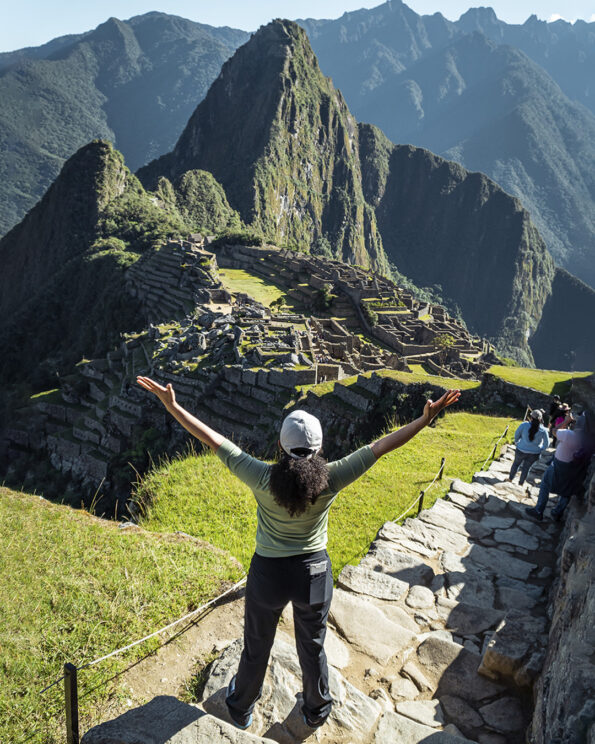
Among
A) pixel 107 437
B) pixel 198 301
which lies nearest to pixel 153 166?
pixel 198 301

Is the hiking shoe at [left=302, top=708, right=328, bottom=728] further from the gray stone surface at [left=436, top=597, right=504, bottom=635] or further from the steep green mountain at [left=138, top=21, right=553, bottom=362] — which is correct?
the steep green mountain at [left=138, top=21, right=553, bottom=362]

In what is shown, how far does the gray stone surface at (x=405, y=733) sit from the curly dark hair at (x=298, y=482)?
1.50m

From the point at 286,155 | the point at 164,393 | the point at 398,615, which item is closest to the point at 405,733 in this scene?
the point at 398,615

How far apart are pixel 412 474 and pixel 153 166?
173 m

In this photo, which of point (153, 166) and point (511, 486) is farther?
point (153, 166)

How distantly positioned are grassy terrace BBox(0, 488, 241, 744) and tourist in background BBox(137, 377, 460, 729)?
4.02 feet

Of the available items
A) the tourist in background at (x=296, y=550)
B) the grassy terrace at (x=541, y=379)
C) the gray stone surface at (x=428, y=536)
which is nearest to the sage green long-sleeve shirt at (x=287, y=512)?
the tourist in background at (x=296, y=550)

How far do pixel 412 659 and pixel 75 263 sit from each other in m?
79.7

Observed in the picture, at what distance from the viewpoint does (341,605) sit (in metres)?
4.52

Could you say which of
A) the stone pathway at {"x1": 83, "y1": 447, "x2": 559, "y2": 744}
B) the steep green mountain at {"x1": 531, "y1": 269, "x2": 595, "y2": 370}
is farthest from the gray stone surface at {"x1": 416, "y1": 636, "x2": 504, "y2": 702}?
the steep green mountain at {"x1": 531, "y1": 269, "x2": 595, "y2": 370}

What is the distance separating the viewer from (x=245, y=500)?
727 cm

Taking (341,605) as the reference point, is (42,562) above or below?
below

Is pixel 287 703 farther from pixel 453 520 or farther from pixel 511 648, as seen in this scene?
pixel 453 520

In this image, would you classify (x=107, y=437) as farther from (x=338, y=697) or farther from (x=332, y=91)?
(x=332, y=91)
